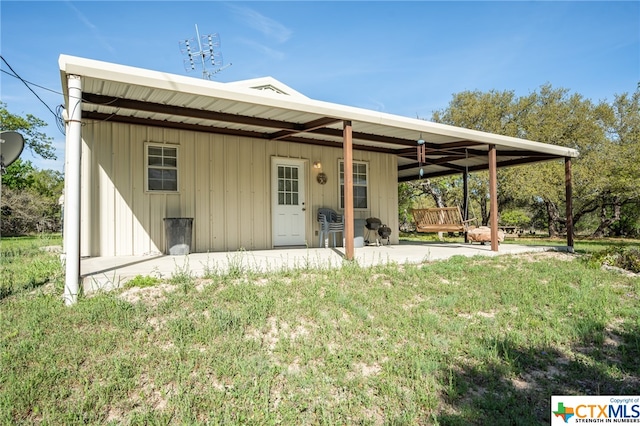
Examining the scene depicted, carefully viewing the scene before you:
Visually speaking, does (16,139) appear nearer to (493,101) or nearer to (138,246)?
(138,246)

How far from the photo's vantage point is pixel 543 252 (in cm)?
821

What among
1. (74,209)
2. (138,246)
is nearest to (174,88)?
(74,209)

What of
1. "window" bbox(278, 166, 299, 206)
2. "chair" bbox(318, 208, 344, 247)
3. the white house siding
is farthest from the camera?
"window" bbox(278, 166, 299, 206)

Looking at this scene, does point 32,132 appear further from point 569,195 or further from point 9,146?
point 569,195

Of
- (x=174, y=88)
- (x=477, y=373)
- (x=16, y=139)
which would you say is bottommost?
(x=477, y=373)

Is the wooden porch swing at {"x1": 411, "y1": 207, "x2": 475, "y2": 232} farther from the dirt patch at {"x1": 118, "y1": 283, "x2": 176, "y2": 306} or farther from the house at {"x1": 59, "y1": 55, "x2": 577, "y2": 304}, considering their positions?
the dirt patch at {"x1": 118, "y1": 283, "x2": 176, "y2": 306}

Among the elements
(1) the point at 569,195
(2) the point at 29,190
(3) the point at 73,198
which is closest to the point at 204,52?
(3) the point at 73,198

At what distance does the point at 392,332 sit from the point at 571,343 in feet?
5.17

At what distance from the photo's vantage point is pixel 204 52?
33.2 feet

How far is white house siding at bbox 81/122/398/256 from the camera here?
6.30m

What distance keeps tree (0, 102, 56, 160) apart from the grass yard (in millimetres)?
24605

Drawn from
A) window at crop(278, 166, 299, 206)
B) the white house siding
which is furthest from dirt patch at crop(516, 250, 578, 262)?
window at crop(278, 166, 299, 206)

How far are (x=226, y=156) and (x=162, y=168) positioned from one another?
1.17 m

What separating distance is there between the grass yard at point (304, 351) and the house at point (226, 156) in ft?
6.73
